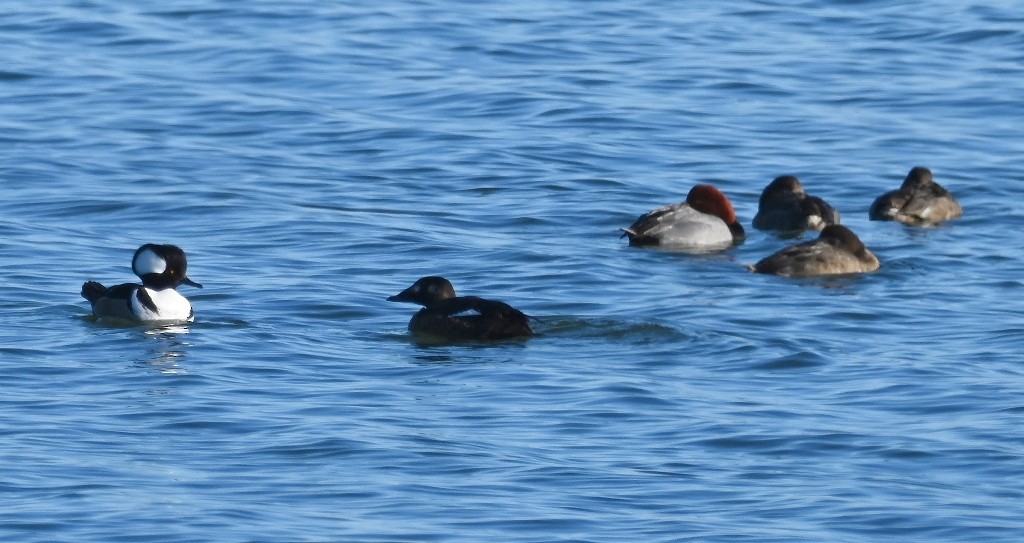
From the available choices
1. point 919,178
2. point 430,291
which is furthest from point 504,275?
point 919,178

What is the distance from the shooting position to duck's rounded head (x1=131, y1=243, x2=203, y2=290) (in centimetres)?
1482

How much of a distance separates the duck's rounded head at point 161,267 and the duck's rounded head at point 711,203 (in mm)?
5095

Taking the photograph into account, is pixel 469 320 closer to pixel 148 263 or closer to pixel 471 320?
pixel 471 320

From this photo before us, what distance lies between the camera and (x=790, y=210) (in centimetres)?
1859

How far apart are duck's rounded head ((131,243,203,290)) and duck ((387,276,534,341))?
69.4 inches

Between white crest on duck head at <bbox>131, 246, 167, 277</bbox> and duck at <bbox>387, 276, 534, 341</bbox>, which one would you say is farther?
white crest on duck head at <bbox>131, 246, 167, 277</bbox>

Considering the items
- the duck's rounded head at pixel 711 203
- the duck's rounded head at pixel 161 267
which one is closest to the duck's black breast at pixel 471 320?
the duck's rounded head at pixel 161 267

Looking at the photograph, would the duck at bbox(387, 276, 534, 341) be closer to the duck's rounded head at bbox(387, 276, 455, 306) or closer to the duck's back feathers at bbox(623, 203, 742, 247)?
the duck's rounded head at bbox(387, 276, 455, 306)

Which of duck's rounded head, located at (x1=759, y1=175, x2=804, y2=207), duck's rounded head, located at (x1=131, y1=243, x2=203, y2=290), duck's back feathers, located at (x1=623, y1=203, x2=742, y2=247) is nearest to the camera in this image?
duck's rounded head, located at (x1=131, y1=243, x2=203, y2=290)

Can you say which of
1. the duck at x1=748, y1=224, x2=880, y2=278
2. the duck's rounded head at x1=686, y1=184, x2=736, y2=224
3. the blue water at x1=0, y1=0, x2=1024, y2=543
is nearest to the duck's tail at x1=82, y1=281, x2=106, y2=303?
the blue water at x1=0, y1=0, x2=1024, y2=543

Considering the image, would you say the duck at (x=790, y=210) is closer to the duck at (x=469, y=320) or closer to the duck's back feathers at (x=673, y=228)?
the duck's back feathers at (x=673, y=228)

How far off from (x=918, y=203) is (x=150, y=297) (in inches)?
280

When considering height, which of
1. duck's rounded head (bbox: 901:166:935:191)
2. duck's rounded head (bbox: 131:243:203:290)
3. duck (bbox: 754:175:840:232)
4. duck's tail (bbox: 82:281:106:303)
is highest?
duck's rounded head (bbox: 131:243:203:290)

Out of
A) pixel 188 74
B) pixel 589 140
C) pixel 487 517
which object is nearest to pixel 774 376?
pixel 487 517
